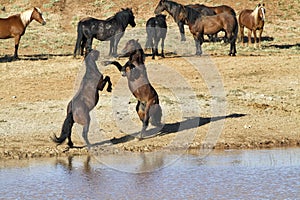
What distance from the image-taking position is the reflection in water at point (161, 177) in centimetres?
936

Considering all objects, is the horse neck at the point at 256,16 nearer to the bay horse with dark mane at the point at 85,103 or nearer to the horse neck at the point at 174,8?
the horse neck at the point at 174,8

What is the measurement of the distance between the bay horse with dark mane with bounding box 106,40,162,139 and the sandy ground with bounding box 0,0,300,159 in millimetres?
469

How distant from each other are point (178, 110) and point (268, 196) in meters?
5.32

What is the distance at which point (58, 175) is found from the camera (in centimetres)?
1020

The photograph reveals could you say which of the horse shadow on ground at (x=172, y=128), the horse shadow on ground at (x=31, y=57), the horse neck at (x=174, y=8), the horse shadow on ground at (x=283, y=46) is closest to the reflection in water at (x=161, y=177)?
the horse shadow on ground at (x=172, y=128)

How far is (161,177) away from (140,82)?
245 cm

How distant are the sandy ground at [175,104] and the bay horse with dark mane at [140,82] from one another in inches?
18.5

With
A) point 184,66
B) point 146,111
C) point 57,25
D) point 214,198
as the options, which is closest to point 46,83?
point 184,66

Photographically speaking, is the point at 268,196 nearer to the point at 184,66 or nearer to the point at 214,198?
the point at 214,198

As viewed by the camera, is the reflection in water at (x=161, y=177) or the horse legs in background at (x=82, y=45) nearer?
the reflection in water at (x=161, y=177)

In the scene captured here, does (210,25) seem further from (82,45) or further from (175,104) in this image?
(175,104)

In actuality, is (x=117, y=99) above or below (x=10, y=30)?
below

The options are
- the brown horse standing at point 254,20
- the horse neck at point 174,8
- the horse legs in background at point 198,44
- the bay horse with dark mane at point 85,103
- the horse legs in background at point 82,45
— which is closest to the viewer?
the bay horse with dark mane at point 85,103

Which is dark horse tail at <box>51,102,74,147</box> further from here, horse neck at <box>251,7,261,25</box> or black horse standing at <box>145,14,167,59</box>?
horse neck at <box>251,7,261,25</box>
